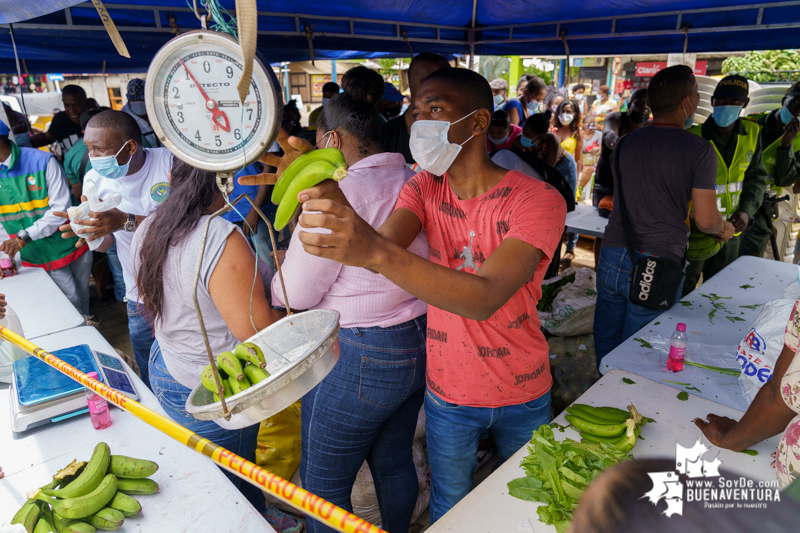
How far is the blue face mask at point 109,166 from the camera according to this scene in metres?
2.70

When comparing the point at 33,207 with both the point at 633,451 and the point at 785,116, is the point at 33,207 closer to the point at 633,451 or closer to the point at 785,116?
the point at 633,451

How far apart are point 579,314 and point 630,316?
73cm

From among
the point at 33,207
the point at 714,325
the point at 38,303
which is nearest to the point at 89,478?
the point at 38,303

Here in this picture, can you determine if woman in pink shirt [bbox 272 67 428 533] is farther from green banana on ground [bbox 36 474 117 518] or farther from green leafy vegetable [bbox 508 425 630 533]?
green banana on ground [bbox 36 474 117 518]

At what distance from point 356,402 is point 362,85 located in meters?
2.24

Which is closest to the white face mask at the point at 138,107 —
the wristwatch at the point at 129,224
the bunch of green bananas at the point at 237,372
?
the wristwatch at the point at 129,224

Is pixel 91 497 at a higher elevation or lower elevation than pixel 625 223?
lower

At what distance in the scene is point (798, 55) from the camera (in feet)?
41.5

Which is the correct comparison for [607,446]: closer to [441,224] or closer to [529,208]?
[529,208]

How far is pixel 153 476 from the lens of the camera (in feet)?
5.69

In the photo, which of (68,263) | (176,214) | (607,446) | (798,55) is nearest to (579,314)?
(607,446)

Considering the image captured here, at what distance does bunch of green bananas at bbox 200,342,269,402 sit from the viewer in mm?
1226

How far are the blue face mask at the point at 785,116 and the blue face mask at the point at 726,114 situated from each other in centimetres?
165

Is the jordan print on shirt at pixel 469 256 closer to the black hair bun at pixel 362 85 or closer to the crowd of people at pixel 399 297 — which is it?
the crowd of people at pixel 399 297
